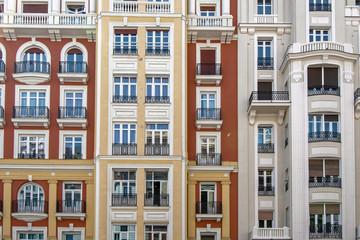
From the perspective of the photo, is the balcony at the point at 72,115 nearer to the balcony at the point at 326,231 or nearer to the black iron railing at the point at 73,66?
the black iron railing at the point at 73,66

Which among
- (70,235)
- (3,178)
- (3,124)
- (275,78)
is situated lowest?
(70,235)

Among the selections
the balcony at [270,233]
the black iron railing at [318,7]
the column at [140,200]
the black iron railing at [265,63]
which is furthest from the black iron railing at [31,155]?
the black iron railing at [318,7]

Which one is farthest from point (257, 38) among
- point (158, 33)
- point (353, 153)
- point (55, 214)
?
point (55, 214)

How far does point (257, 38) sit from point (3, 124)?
16306 mm

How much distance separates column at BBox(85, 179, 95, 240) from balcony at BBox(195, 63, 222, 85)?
8.96 m

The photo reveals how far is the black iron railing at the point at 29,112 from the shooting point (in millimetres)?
45531

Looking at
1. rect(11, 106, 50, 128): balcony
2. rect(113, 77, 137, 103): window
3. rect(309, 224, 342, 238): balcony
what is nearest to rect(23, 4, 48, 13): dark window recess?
rect(11, 106, 50, 128): balcony

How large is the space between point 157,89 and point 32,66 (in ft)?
25.7

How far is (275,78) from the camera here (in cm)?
4656

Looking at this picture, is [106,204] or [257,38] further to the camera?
[257,38]

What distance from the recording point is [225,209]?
4475 cm

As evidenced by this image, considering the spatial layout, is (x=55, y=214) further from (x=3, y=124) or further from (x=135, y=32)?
(x=135, y=32)

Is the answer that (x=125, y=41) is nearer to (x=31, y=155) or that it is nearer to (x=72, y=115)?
(x=72, y=115)

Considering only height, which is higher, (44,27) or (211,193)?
(44,27)
